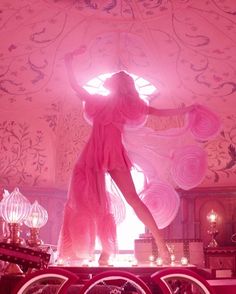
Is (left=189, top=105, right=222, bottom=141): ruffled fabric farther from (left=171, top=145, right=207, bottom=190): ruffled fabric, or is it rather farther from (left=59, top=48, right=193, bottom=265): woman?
(left=59, top=48, right=193, bottom=265): woman

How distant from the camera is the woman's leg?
2971 mm

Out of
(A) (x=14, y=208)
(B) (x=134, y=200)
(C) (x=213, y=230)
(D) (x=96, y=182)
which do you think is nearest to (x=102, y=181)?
(D) (x=96, y=182)

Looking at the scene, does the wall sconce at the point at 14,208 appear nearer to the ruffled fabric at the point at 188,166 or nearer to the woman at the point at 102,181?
the woman at the point at 102,181

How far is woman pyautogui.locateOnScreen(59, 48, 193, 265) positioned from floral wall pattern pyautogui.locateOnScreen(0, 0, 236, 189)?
2.53ft

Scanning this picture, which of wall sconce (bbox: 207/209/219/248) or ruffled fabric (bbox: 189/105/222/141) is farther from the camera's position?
wall sconce (bbox: 207/209/219/248)

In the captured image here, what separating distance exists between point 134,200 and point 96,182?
10.6 inches

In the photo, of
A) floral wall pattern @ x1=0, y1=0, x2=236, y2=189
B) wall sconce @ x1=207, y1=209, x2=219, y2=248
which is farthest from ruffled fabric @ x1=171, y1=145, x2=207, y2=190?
wall sconce @ x1=207, y1=209, x2=219, y2=248

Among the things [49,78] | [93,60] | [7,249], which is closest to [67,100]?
[49,78]

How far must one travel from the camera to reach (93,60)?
4441 mm

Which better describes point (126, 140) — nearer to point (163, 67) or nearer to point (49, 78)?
point (163, 67)

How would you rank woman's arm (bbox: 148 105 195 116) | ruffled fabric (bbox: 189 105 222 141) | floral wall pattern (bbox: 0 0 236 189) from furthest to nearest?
floral wall pattern (bbox: 0 0 236 189) → ruffled fabric (bbox: 189 105 222 141) → woman's arm (bbox: 148 105 195 116)

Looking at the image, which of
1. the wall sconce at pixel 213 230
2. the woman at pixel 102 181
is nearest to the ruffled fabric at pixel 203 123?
the woman at pixel 102 181

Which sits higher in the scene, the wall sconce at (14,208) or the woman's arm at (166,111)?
the woman's arm at (166,111)

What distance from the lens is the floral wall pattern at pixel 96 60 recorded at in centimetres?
369
